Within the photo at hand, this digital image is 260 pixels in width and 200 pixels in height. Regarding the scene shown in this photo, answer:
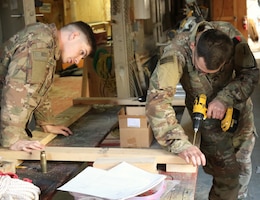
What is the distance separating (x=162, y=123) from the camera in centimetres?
204

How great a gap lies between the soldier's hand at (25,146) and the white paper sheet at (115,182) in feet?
1.65

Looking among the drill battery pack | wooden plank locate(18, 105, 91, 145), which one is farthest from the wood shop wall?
the drill battery pack

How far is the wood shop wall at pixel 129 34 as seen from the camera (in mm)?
3783

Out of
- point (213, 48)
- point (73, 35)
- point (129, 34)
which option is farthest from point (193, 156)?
point (129, 34)

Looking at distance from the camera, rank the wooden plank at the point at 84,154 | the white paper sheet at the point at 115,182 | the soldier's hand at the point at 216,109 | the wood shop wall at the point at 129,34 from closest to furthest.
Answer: the white paper sheet at the point at 115,182 → the wooden plank at the point at 84,154 → the soldier's hand at the point at 216,109 → the wood shop wall at the point at 129,34

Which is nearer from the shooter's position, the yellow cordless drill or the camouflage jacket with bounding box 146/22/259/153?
the camouflage jacket with bounding box 146/22/259/153

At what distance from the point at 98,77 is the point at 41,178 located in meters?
3.14

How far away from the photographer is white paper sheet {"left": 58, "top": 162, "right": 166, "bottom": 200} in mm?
1413

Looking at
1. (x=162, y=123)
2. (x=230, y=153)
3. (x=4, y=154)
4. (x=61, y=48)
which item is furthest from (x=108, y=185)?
(x=230, y=153)

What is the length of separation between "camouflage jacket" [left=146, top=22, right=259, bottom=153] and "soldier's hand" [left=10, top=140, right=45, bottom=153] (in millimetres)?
572

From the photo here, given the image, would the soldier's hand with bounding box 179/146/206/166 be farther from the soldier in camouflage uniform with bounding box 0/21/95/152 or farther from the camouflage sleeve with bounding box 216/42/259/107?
the soldier in camouflage uniform with bounding box 0/21/95/152

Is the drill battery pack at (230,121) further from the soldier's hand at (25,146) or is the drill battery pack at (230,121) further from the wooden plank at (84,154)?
the soldier's hand at (25,146)

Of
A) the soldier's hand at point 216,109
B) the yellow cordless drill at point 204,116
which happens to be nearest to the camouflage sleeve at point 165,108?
the yellow cordless drill at point 204,116

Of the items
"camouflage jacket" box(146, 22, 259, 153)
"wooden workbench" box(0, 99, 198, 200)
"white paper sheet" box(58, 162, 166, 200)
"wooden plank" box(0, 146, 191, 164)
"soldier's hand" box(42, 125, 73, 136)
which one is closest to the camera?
"white paper sheet" box(58, 162, 166, 200)
